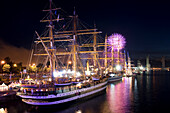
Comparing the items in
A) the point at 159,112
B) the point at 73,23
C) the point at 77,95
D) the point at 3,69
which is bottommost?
the point at 159,112

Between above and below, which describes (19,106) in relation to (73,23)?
below

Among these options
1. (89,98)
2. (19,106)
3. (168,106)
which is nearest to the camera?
(19,106)

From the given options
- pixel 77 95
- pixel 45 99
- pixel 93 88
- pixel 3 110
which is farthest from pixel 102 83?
pixel 3 110

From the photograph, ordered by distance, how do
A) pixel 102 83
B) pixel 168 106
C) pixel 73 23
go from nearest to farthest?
pixel 168 106 < pixel 102 83 < pixel 73 23

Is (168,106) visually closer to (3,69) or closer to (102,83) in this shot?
(102,83)

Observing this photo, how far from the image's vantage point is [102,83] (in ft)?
151

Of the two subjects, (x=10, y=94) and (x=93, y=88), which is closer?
(x=10, y=94)

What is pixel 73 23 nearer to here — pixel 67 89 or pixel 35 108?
pixel 67 89

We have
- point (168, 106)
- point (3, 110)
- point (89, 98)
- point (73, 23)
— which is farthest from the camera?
point (73, 23)

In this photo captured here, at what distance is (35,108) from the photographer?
92.7 ft

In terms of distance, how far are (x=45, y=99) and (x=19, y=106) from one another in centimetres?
543

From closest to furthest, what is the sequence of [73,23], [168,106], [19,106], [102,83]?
[19,106]
[168,106]
[102,83]
[73,23]

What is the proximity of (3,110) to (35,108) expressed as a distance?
188 inches

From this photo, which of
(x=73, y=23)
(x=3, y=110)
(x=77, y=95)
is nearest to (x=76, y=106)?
(x=77, y=95)
